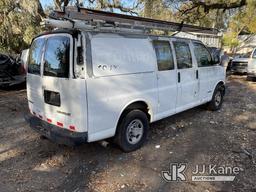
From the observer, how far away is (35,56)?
4.41 meters

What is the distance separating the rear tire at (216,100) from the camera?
268 inches

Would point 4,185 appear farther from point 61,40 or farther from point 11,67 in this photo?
point 11,67

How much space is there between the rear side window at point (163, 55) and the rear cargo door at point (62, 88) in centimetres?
176

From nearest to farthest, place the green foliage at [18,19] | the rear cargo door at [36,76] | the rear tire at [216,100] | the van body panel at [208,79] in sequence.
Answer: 1. the rear cargo door at [36,76]
2. the van body panel at [208,79]
3. the rear tire at [216,100]
4. the green foliage at [18,19]

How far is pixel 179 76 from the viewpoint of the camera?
519cm

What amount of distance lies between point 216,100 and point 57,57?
15.7 feet

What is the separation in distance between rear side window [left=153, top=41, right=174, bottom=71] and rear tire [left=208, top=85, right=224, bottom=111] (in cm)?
239

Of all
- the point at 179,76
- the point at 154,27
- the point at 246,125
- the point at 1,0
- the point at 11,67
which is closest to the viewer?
the point at 154,27

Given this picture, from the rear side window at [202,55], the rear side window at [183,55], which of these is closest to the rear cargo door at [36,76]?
the rear side window at [183,55]

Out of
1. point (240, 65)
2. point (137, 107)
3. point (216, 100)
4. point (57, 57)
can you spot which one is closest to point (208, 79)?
point (216, 100)

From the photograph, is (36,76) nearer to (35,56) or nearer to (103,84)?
(35,56)

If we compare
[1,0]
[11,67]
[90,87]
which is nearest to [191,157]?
[90,87]

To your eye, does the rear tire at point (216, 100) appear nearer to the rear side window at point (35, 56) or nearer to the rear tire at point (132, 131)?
the rear tire at point (132, 131)

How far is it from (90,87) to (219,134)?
3163 mm
